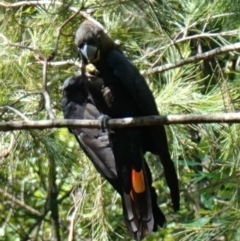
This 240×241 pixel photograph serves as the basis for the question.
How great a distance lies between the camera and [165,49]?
8.05 feet

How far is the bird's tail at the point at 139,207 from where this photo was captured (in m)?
2.01

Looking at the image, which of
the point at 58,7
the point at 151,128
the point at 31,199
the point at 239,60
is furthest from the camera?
the point at 31,199

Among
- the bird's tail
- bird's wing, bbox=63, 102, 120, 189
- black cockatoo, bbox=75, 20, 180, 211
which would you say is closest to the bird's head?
black cockatoo, bbox=75, 20, 180, 211

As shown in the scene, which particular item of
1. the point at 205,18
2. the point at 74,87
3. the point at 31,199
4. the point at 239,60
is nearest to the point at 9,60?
the point at 74,87

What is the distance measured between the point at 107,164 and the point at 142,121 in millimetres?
→ 509

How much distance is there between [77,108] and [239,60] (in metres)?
1.00

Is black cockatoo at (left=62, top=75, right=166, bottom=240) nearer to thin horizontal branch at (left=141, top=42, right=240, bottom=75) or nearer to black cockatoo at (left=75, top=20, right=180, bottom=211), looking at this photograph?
black cockatoo at (left=75, top=20, right=180, bottom=211)

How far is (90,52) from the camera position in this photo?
2.17 m

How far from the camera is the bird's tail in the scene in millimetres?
2012

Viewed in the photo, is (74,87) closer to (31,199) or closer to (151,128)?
(151,128)

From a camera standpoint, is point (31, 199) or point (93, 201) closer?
point (93, 201)

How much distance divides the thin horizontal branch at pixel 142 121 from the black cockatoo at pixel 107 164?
0.35 metres

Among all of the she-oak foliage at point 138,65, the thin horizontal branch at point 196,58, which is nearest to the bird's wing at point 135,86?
the she-oak foliage at point 138,65

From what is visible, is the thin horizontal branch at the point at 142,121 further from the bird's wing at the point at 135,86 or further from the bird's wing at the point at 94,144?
the bird's wing at the point at 94,144
